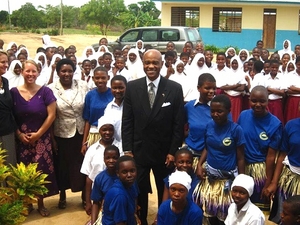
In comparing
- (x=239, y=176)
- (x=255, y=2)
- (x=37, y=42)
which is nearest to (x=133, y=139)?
(x=239, y=176)

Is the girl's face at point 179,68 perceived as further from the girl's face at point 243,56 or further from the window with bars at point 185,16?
the window with bars at point 185,16

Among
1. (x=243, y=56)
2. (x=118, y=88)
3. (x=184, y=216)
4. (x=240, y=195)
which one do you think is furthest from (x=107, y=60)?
(x=240, y=195)

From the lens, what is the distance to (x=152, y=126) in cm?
382

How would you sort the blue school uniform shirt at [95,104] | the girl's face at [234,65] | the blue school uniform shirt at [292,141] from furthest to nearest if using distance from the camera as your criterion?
the girl's face at [234,65] → the blue school uniform shirt at [95,104] → the blue school uniform shirt at [292,141]

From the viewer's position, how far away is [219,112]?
11.7ft

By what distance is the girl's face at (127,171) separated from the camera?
142 inches

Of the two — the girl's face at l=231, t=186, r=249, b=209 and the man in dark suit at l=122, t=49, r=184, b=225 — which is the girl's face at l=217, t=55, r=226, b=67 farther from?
the girl's face at l=231, t=186, r=249, b=209

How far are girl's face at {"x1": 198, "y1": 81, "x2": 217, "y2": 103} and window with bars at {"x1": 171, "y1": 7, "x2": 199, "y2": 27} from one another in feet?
65.4

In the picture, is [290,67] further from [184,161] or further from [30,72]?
[30,72]

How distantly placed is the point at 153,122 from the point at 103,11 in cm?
3869

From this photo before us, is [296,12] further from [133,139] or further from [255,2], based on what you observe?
[133,139]

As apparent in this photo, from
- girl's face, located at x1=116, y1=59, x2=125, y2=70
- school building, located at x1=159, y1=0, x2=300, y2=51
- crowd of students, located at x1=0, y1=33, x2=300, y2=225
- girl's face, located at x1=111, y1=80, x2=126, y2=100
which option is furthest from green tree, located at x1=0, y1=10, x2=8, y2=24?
girl's face, located at x1=111, y1=80, x2=126, y2=100

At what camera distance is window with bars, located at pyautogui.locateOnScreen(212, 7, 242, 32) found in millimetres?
23250

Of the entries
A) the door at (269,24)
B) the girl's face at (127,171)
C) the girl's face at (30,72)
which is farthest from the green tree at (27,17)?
the girl's face at (127,171)
